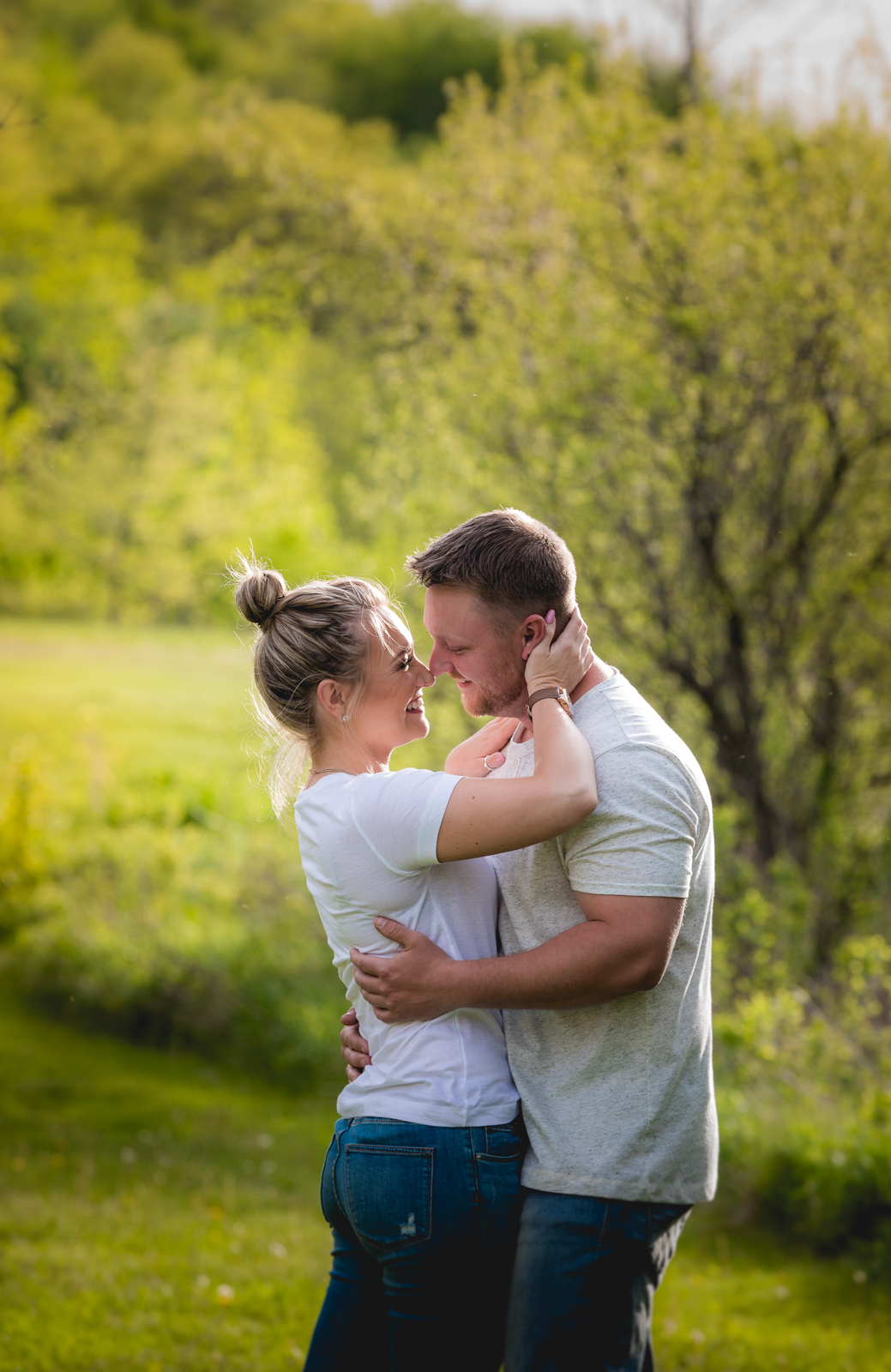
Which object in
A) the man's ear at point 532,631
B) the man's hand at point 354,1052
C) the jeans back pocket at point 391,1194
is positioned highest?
the man's ear at point 532,631

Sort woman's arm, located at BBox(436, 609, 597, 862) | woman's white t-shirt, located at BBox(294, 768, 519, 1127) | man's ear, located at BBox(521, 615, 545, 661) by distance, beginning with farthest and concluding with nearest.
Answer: man's ear, located at BBox(521, 615, 545, 661) < woman's white t-shirt, located at BBox(294, 768, 519, 1127) < woman's arm, located at BBox(436, 609, 597, 862)

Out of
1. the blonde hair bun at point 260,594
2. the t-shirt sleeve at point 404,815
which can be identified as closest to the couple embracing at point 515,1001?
the t-shirt sleeve at point 404,815

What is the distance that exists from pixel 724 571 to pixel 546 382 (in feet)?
5.37

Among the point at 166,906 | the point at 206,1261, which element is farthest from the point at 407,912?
the point at 166,906

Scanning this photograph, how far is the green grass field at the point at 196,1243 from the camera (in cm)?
404

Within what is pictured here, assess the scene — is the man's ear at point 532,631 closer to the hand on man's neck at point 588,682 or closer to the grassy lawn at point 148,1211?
the hand on man's neck at point 588,682

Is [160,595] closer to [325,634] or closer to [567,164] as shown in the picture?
[567,164]

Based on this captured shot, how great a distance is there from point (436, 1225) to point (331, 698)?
34.1 inches

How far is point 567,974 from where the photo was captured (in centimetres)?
177

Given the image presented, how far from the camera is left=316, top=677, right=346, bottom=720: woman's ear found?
2029mm

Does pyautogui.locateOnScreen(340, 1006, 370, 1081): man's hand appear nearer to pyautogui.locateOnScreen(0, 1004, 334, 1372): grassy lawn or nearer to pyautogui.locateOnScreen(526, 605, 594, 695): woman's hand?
pyautogui.locateOnScreen(526, 605, 594, 695): woman's hand

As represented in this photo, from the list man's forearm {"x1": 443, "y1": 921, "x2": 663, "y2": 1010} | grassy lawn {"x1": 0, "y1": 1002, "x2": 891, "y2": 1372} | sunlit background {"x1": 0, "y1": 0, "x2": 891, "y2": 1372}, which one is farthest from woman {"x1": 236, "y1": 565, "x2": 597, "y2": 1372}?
grassy lawn {"x1": 0, "y1": 1002, "x2": 891, "y2": 1372}

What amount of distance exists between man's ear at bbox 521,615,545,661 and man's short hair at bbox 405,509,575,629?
0.01 m

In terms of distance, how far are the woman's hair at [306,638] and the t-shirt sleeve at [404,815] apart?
245 millimetres
